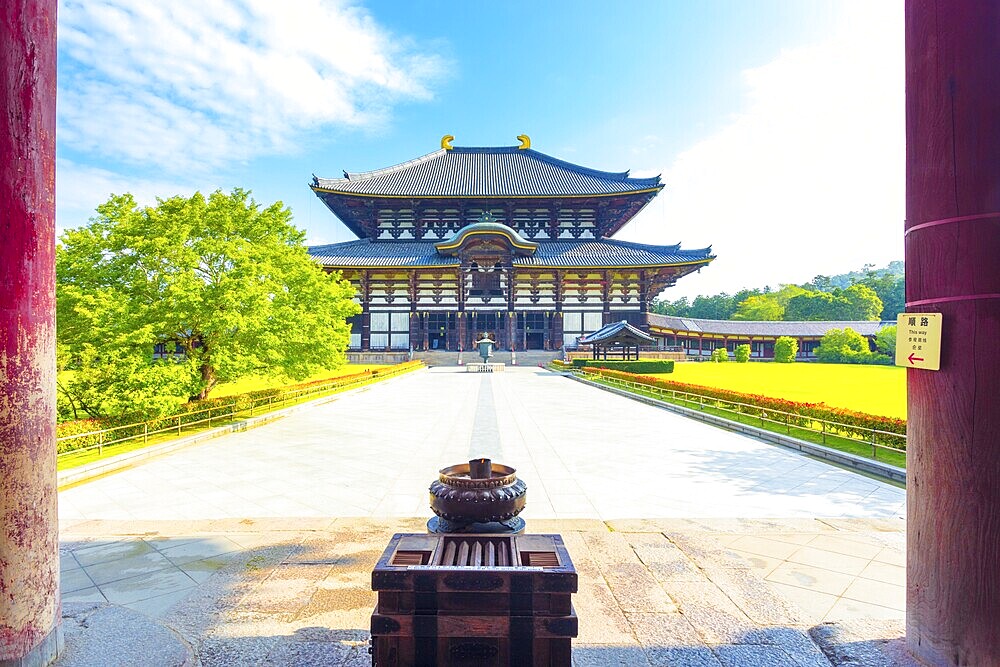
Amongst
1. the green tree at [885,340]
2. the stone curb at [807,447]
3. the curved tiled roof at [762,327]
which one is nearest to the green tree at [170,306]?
the stone curb at [807,447]

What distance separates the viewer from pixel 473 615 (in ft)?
7.04

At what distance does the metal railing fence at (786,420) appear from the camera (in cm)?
Answer: 780

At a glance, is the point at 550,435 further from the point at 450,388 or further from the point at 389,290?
the point at 389,290

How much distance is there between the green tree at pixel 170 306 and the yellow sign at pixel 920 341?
10.8 metres

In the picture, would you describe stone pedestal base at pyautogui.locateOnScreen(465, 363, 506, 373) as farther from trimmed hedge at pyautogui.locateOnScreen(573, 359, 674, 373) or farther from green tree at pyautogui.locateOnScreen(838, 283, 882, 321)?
green tree at pyautogui.locateOnScreen(838, 283, 882, 321)

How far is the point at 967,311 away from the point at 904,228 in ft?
1.98

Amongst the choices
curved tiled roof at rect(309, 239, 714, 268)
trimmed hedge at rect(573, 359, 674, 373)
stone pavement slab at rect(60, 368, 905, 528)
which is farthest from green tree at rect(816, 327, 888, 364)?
stone pavement slab at rect(60, 368, 905, 528)

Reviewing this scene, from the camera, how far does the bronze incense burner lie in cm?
251

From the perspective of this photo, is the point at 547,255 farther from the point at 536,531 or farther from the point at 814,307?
the point at 814,307

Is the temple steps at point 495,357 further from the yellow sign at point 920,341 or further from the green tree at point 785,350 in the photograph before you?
the yellow sign at point 920,341

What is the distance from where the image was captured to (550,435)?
9781mm

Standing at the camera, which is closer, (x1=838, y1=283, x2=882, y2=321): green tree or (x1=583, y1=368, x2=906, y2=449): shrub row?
(x1=583, y1=368, x2=906, y2=449): shrub row

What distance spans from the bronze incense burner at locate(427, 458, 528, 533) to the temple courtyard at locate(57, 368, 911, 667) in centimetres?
93

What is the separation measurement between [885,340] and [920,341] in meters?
45.4
